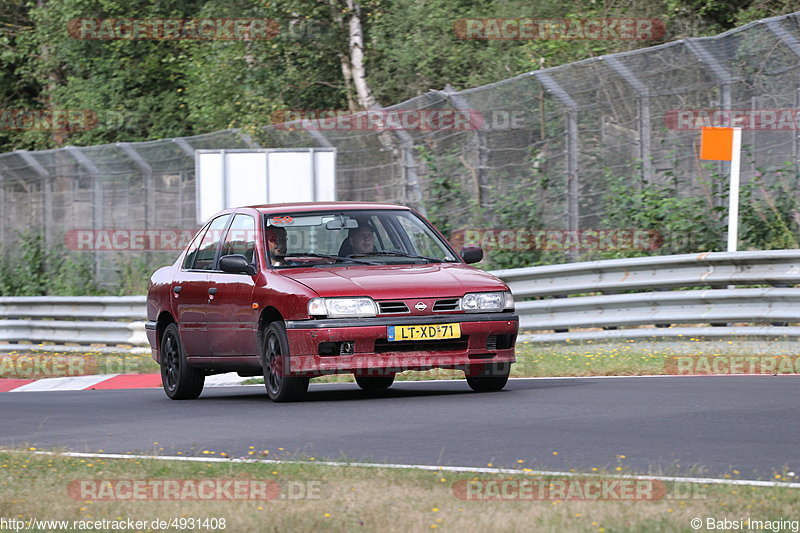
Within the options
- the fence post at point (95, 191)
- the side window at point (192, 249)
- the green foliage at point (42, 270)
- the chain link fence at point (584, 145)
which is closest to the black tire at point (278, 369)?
the side window at point (192, 249)

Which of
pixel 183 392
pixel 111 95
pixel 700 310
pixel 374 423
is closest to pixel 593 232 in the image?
pixel 700 310

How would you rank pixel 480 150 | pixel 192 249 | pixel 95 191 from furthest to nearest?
pixel 95 191 < pixel 480 150 < pixel 192 249

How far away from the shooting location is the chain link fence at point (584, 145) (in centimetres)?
1795

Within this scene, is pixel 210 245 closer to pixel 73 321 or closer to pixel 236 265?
pixel 236 265

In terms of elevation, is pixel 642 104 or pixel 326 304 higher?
pixel 642 104

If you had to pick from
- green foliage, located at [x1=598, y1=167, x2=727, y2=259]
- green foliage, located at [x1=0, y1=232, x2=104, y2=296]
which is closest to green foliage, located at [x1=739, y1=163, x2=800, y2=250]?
green foliage, located at [x1=598, y1=167, x2=727, y2=259]

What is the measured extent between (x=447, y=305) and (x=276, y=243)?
5.44 feet

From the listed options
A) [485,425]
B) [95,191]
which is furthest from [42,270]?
[485,425]

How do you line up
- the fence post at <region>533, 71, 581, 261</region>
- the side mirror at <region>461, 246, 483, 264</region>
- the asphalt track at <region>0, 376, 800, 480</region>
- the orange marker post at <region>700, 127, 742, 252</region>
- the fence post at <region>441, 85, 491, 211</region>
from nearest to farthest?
1. the asphalt track at <region>0, 376, 800, 480</region>
2. the side mirror at <region>461, 246, 483, 264</region>
3. the orange marker post at <region>700, 127, 742, 252</region>
4. the fence post at <region>533, 71, 581, 261</region>
5. the fence post at <region>441, 85, 491, 211</region>

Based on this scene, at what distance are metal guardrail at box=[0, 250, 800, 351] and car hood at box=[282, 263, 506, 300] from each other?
4439mm

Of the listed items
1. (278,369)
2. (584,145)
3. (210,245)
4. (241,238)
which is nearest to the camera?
(278,369)

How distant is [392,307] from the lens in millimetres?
10820

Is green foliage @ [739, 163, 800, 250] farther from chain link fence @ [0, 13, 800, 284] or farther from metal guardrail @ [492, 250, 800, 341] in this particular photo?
metal guardrail @ [492, 250, 800, 341]

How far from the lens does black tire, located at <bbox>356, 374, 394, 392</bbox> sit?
1292 cm
